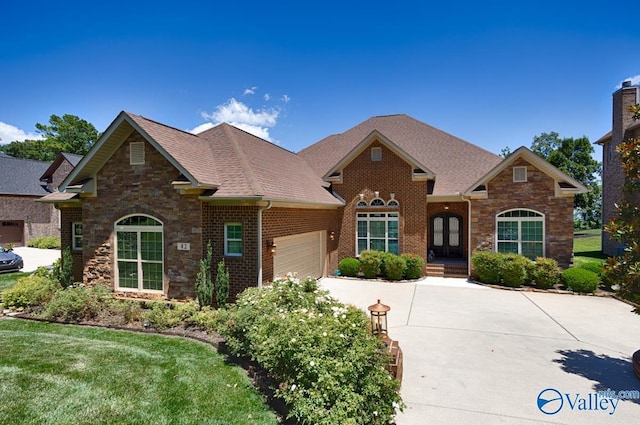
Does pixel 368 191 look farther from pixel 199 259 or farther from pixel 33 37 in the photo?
pixel 33 37

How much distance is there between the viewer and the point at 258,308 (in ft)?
21.5

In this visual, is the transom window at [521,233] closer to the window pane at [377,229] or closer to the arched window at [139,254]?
the window pane at [377,229]

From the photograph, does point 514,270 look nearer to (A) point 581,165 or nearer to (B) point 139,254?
(B) point 139,254

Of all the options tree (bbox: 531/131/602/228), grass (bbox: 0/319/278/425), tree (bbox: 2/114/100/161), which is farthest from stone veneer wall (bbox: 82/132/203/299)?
tree (bbox: 2/114/100/161)

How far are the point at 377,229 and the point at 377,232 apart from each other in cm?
15

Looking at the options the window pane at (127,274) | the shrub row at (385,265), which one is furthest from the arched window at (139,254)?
the shrub row at (385,265)

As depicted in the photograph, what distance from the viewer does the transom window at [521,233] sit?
13.6 m

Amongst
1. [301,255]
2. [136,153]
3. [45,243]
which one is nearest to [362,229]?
[301,255]

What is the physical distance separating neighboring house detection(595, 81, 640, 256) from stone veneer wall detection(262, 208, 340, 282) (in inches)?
617

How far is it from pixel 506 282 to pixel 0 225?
126 feet

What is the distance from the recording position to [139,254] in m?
10.1

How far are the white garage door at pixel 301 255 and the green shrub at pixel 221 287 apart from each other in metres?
1.67

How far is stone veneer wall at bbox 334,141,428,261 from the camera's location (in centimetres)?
1498
